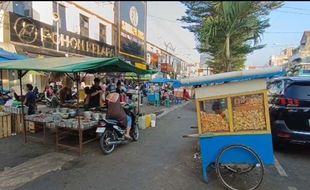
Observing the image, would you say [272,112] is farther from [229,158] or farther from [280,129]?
[229,158]

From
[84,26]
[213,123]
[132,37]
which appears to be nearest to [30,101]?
[213,123]

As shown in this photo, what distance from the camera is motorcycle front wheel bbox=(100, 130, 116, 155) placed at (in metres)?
6.45

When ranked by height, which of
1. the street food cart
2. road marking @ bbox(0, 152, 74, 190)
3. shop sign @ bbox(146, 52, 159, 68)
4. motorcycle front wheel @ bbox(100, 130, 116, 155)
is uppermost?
shop sign @ bbox(146, 52, 159, 68)

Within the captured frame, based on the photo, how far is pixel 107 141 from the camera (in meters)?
6.62

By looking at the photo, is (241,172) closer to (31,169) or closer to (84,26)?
(31,169)

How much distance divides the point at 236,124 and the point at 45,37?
14.4 meters

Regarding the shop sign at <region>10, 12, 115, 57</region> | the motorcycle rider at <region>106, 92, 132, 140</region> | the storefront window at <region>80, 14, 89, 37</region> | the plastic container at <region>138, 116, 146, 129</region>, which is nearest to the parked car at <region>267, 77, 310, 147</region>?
the motorcycle rider at <region>106, 92, 132, 140</region>

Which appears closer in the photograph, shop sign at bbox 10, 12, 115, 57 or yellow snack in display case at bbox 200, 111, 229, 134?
yellow snack in display case at bbox 200, 111, 229, 134

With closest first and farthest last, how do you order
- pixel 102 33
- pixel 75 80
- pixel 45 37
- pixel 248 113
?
pixel 248 113 < pixel 75 80 < pixel 45 37 < pixel 102 33

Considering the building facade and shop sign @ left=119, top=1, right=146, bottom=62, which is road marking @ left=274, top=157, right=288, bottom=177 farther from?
shop sign @ left=119, top=1, right=146, bottom=62

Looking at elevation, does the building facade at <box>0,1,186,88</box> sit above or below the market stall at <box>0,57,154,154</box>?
above

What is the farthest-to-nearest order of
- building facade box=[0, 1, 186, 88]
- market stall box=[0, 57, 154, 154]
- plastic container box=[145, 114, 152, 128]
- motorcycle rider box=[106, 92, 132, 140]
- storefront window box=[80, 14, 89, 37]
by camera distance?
storefront window box=[80, 14, 89, 37], building facade box=[0, 1, 186, 88], plastic container box=[145, 114, 152, 128], motorcycle rider box=[106, 92, 132, 140], market stall box=[0, 57, 154, 154]

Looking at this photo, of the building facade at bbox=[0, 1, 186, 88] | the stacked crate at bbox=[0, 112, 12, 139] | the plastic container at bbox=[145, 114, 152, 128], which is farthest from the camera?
the building facade at bbox=[0, 1, 186, 88]

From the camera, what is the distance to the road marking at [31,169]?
4785 mm
